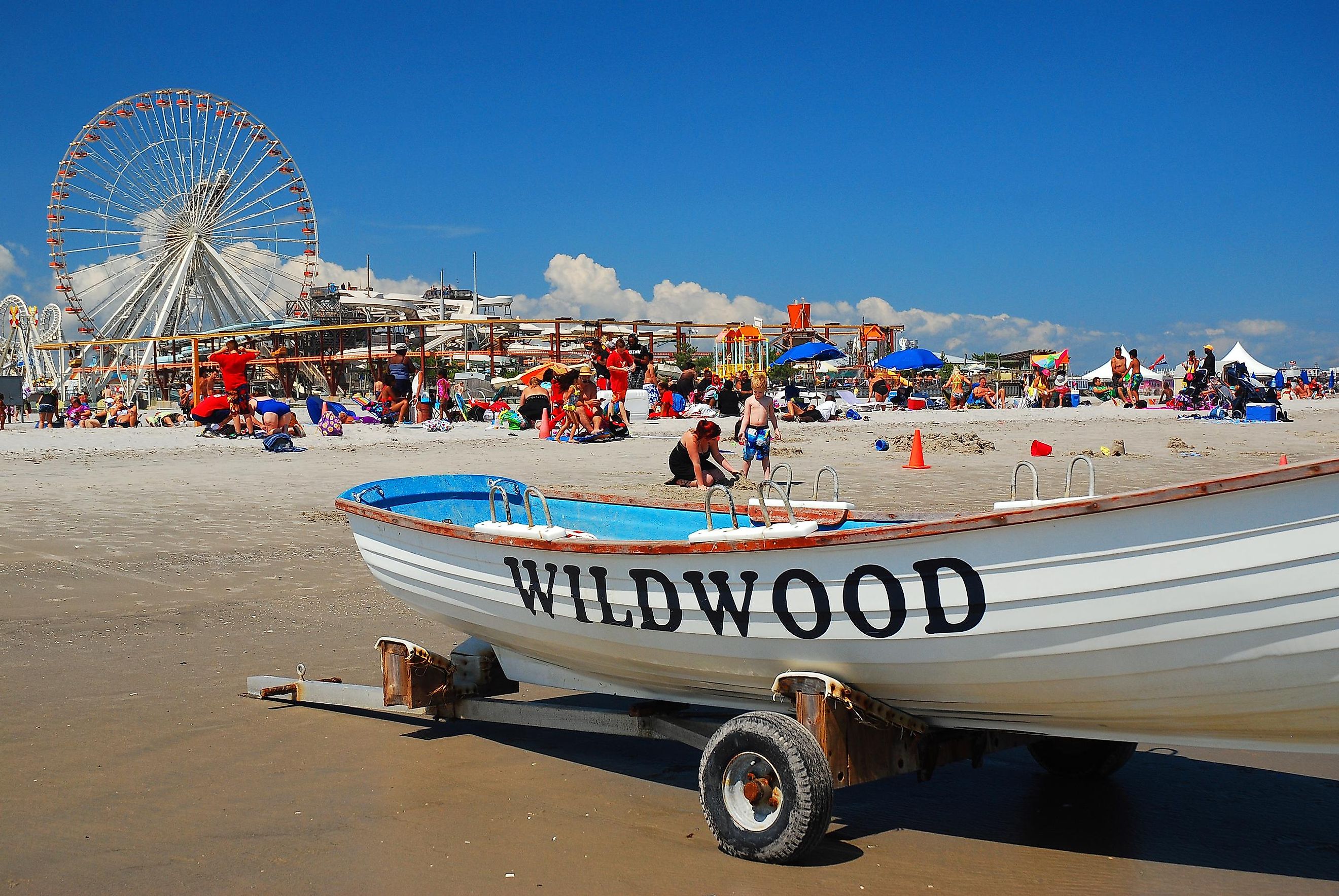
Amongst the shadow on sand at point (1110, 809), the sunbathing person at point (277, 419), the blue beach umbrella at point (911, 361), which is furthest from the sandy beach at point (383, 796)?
the blue beach umbrella at point (911, 361)

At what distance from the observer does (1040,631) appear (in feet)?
10.1

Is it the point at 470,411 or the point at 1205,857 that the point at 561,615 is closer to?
the point at 1205,857

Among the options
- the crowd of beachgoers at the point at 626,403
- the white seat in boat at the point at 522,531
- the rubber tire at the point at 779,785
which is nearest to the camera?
the rubber tire at the point at 779,785

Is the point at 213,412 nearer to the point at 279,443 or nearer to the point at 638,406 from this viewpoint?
the point at 279,443

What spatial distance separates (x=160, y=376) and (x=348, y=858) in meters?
54.7

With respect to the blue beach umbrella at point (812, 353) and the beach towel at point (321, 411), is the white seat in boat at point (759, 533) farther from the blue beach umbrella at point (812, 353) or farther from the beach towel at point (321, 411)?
the blue beach umbrella at point (812, 353)

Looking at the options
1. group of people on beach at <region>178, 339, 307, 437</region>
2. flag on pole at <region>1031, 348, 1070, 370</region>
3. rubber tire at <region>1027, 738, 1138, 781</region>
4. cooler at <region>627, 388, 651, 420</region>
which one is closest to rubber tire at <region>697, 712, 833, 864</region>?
rubber tire at <region>1027, 738, 1138, 781</region>

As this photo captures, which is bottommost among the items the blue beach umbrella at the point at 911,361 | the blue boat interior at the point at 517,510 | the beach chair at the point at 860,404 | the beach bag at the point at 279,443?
the blue boat interior at the point at 517,510

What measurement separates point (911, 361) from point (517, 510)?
95.6ft

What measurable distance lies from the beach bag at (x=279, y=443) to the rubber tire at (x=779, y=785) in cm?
1368

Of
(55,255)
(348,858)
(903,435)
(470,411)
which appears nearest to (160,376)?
(55,255)

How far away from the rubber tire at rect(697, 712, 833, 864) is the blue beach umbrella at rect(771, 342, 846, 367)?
31.5 m

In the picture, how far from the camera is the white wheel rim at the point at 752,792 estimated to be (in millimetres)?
3428

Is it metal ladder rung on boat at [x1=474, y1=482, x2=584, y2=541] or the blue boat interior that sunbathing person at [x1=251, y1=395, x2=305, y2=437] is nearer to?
the blue boat interior
